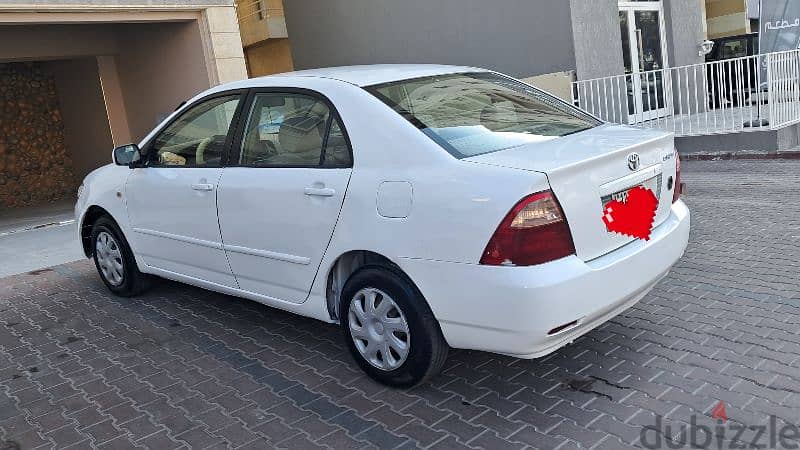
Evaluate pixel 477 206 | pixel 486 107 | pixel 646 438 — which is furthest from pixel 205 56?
pixel 646 438

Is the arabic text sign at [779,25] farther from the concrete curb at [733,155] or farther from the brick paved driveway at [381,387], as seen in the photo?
the brick paved driveway at [381,387]

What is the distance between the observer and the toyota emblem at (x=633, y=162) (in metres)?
3.32

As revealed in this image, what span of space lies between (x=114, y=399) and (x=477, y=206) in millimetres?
2251

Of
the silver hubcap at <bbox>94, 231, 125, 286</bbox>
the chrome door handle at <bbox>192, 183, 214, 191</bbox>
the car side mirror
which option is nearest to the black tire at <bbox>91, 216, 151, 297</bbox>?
the silver hubcap at <bbox>94, 231, 125, 286</bbox>

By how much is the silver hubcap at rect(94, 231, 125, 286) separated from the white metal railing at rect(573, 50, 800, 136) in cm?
851

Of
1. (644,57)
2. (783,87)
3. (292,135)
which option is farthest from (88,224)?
(644,57)

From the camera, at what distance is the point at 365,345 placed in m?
3.59

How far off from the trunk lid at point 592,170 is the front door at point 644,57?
970 cm

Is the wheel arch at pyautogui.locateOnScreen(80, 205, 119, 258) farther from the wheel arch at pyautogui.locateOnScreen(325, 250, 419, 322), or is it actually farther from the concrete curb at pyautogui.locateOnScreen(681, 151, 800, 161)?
the concrete curb at pyautogui.locateOnScreen(681, 151, 800, 161)

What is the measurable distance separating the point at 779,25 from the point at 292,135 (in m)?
10.1

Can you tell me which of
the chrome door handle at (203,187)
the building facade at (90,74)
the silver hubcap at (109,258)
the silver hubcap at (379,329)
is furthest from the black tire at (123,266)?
the building facade at (90,74)

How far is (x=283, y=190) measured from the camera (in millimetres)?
3779

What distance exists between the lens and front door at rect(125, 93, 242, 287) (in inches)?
170

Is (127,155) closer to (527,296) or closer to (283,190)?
(283,190)
